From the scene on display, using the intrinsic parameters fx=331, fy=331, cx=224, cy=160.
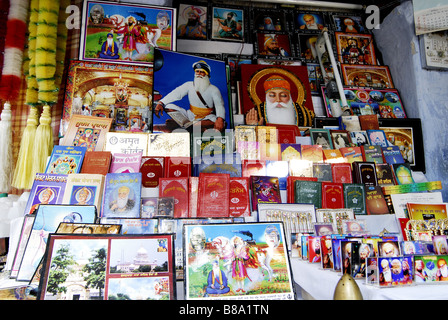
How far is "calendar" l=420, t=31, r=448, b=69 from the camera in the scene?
4.38 meters

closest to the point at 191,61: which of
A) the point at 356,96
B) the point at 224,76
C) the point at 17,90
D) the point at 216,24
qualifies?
the point at 224,76

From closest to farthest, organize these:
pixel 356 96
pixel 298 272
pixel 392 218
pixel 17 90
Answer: pixel 298 272
pixel 392 218
pixel 17 90
pixel 356 96

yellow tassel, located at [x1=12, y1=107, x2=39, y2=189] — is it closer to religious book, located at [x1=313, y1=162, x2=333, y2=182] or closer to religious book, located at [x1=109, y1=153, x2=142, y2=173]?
religious book, located at [x1=109, y1=153, x2=142, y2=173]

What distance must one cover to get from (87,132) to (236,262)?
7.47 ft

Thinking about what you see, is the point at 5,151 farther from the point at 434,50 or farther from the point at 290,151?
the point at 434,50

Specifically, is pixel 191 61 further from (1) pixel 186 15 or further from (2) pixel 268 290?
(2) pixel 268 290

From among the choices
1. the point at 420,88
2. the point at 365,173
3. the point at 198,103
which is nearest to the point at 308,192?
the point at 365,173

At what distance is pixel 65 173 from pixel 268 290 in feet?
6.53

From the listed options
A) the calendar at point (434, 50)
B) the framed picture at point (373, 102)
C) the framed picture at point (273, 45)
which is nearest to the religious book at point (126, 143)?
the framed picture at point (273, 45)

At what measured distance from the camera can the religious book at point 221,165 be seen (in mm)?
2971

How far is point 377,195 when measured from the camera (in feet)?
10.0

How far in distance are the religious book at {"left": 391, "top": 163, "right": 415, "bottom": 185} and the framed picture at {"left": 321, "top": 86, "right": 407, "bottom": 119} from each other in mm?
1147

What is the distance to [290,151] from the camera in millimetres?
3322

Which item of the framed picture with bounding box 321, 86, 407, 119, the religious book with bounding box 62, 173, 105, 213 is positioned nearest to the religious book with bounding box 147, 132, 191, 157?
the religious book with bounding box 62, 173, 105, 213
